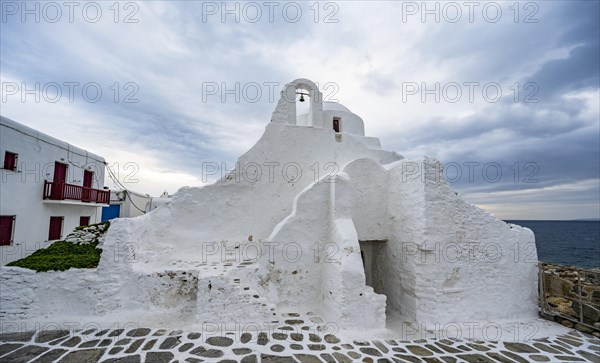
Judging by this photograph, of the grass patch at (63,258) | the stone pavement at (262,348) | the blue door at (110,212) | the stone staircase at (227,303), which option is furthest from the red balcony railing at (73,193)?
the stone staircase at (227,303)

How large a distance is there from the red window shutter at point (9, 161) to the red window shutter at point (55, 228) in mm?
3032

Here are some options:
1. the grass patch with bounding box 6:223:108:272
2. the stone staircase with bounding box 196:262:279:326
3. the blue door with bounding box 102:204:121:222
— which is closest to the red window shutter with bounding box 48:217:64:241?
the grass patch with bounding box 6:223:108:272

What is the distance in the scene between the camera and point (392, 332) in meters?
6.96

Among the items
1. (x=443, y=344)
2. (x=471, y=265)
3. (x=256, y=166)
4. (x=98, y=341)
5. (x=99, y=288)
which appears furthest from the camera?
(x=256, y=166)

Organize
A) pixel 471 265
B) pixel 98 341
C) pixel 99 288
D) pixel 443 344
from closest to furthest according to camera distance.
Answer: pixel 98 341
pixel 443 344
pixel 99 288
pixel 471 265

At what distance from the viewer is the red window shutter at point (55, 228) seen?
12162 mm

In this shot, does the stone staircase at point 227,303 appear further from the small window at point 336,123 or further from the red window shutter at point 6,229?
the red window shutter at point 6,229

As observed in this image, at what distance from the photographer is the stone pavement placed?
5590mm

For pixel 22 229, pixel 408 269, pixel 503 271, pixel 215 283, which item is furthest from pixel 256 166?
pixel 22 229

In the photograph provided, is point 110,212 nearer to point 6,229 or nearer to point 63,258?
point 6,229

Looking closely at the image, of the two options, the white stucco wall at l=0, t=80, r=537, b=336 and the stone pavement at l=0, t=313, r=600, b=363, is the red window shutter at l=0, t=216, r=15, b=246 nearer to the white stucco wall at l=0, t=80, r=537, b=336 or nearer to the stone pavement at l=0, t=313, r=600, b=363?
the white stucco wall at l=0, t=80, r=537, b=336

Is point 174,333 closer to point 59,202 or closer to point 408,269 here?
point 408,269

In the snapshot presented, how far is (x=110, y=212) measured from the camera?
19.2 meters

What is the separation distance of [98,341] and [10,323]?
2.50 metres
